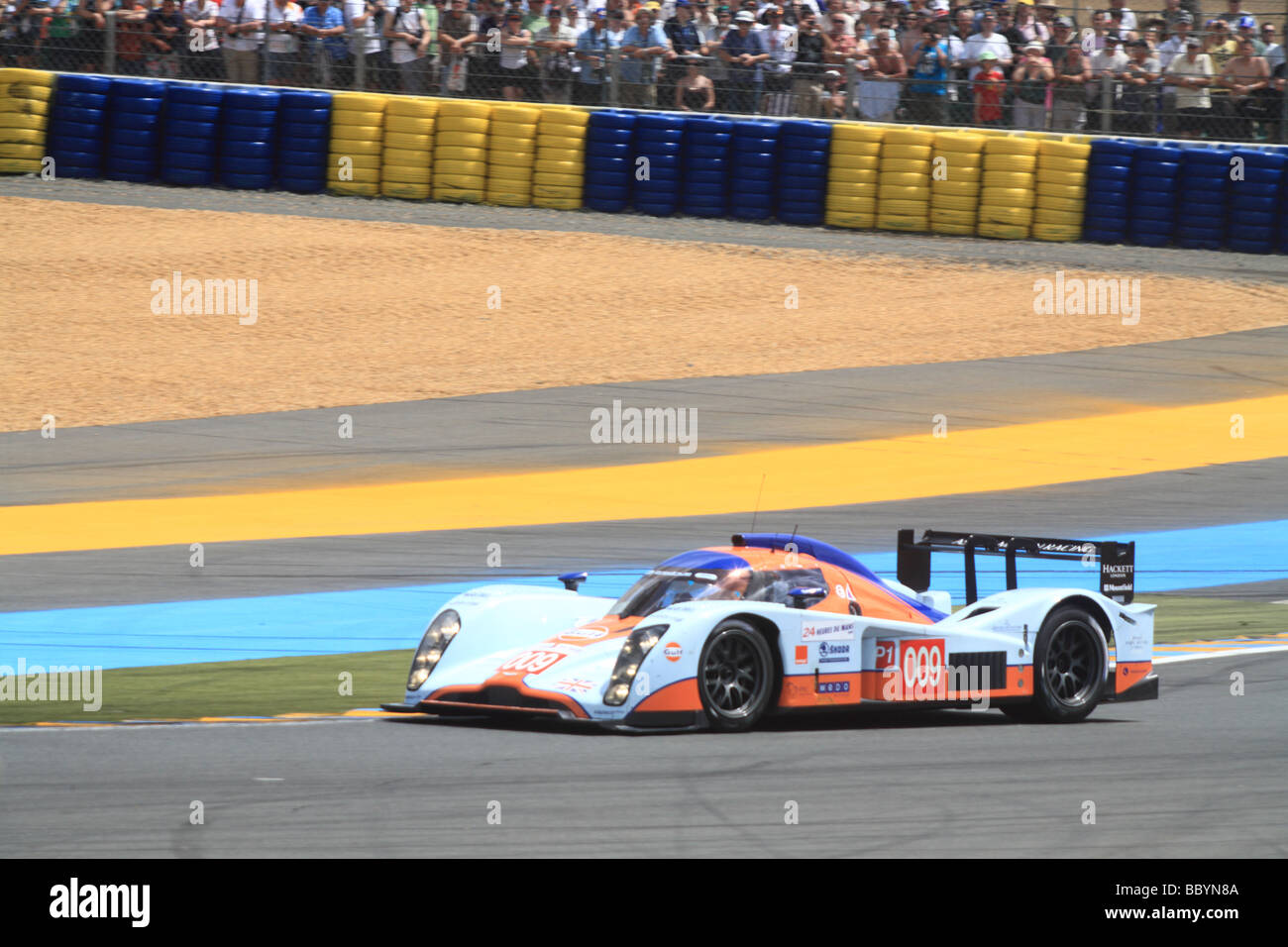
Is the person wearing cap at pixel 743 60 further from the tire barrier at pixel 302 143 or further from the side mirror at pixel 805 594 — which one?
the side mirror at pixel 805 594

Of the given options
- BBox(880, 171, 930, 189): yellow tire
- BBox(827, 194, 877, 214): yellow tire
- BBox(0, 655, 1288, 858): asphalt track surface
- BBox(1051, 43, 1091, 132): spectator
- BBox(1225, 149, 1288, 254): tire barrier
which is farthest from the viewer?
BBox(827, 194, 877, 214): yellow tire

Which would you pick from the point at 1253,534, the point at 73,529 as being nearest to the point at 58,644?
the point at 73,529

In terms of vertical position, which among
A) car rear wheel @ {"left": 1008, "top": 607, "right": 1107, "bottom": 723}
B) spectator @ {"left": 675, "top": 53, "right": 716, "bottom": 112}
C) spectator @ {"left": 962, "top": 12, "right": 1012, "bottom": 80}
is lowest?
car rear wheel @ {"left": 1008, "top": 607, "right": 1107, "bottom": 723}

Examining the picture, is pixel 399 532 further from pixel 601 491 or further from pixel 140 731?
pixel 140 731

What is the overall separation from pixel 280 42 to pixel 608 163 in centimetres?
529

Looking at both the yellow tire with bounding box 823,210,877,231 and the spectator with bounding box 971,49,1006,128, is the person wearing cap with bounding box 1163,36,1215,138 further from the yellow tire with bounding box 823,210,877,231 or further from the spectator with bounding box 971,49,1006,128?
the yellow tire with bounding box 823,210,877,231

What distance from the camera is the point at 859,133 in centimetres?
2569

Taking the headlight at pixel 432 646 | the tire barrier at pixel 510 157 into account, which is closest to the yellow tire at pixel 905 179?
the tire barrier at pixel 510 157

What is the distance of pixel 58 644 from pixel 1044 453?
10.0 m

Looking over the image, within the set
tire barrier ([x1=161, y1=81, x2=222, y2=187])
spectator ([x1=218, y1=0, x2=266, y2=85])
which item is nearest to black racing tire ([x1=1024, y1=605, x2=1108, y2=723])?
tire barrier ([x1=161, y1=81, x2=222, y2=187])

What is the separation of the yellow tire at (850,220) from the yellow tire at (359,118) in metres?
6.38

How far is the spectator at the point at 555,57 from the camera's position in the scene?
90.0 ft

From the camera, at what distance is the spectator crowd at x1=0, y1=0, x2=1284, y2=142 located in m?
25.3

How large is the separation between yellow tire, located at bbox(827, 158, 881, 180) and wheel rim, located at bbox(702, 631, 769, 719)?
60.5 feet
